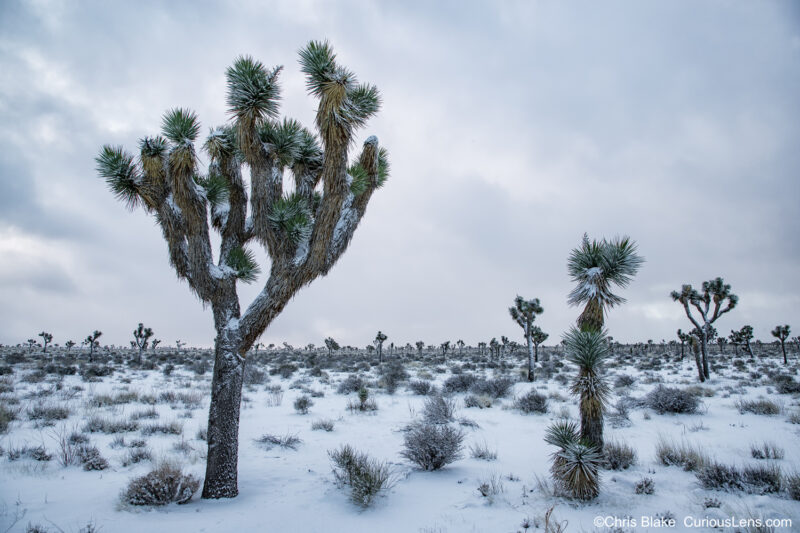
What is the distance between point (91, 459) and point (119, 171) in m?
4.88

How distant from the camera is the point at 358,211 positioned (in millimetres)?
6496

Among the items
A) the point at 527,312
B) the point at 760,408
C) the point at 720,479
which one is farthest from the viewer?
the point at 527,312

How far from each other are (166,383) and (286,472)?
12718 millimetres

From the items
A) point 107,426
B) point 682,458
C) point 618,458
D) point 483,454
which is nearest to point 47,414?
point 107,426

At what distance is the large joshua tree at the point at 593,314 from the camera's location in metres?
5.61

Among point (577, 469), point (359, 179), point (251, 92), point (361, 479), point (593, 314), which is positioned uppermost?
point (251, 92)

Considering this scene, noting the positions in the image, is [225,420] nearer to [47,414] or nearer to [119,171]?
[119,171]

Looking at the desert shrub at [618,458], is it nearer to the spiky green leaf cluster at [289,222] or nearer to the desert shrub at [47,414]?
the spiky green leaf cluster at [289,222]

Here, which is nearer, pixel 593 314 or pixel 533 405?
pixel 593 314

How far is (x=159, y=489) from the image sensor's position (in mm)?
5105

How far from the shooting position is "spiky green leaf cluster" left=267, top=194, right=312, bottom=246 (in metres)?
5.99

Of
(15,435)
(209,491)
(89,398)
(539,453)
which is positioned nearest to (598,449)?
(539,453)

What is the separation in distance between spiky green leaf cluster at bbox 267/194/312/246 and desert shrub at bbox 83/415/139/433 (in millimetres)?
6600

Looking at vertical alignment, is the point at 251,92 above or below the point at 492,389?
above
